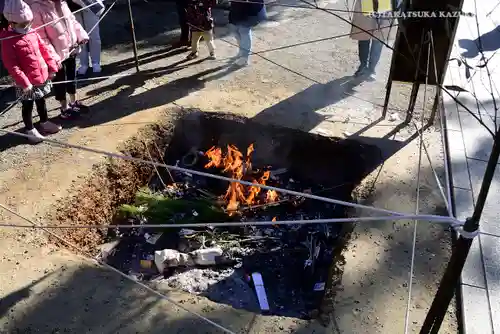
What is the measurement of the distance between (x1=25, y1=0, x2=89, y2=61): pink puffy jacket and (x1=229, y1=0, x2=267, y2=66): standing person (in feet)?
7.77

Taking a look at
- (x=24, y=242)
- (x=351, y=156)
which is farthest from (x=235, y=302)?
(x=351, y=156)

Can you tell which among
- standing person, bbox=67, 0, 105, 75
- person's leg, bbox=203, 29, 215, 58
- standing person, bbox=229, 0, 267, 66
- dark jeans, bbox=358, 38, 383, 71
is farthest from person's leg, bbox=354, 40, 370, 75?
standing person, bbox=67, 0, 105, 75

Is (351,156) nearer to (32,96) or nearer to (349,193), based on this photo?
(349,193)

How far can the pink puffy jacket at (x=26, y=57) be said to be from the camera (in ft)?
17.8

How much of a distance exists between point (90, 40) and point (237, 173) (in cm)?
314

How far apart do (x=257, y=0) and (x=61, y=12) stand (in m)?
2.84

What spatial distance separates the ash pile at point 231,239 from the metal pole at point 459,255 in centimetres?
199

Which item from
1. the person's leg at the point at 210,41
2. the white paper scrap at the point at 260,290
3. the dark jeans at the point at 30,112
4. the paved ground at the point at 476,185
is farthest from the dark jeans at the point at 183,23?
the white paper scrap at the point at 260,290

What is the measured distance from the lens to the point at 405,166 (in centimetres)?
587

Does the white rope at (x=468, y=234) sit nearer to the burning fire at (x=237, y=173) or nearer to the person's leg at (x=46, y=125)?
the burning fire at (x=237, y=173)

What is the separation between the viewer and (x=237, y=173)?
249 inches

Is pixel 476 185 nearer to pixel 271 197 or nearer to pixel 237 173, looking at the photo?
pixel 271 197

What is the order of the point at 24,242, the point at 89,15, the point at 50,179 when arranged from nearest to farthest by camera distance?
1. the point at 24,242
2. the point at 50,179
3. the point at 89,15

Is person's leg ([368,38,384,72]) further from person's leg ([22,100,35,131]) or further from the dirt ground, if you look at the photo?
person's leg ([22,100,35,131])
